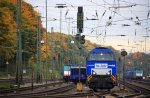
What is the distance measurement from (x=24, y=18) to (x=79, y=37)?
6725 cm

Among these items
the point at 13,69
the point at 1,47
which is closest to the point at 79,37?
the point at 1,47

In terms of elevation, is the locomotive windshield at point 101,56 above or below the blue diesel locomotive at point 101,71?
above

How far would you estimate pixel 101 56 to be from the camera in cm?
3831

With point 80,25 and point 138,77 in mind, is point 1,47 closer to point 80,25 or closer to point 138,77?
point 138,77

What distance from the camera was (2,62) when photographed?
9088cm

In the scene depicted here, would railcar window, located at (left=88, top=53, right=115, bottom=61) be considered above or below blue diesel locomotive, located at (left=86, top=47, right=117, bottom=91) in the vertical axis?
above

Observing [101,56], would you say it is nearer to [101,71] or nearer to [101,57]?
[101,57]

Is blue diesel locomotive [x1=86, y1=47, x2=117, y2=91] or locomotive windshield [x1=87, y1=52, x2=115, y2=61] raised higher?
locomotive windshield [x1=87, y1=52, x2=115, y2=61]

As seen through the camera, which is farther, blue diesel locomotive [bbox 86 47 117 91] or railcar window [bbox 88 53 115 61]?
railcar window [bbox 88 53 115 61]

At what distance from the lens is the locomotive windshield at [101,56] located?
38031 millimetres

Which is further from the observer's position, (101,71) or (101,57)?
(101,57)

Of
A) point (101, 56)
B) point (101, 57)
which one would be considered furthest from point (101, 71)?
point (101, 56)

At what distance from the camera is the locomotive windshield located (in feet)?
125

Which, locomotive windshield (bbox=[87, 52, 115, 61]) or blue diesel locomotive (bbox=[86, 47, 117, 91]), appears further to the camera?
locomotive windshield (bbox=[87, 52, 115, 61])
